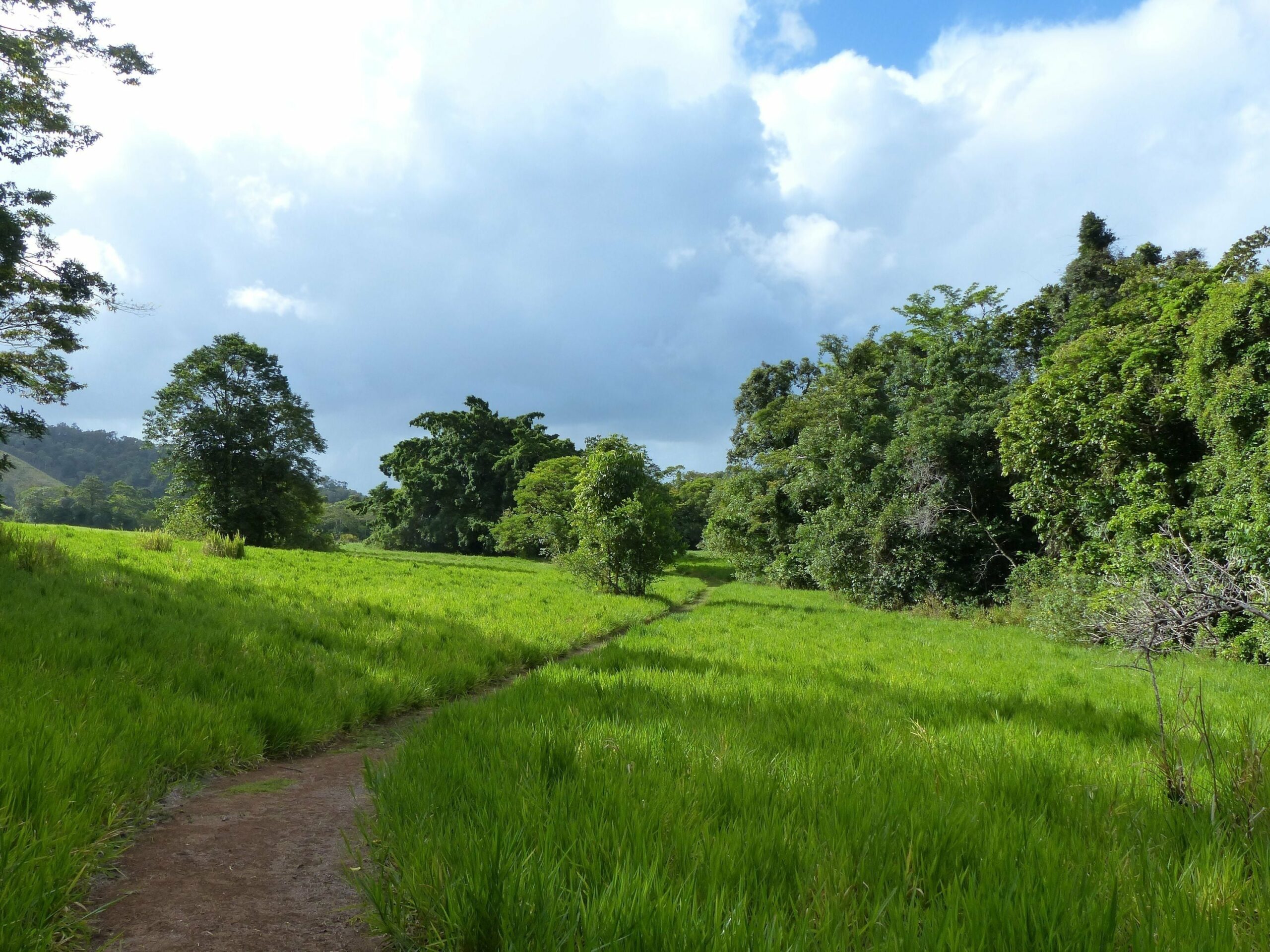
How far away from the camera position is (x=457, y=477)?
58.2 meters

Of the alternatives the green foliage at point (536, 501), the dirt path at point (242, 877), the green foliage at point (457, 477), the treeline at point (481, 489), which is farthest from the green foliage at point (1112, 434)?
the green foliage at point (457, 477)

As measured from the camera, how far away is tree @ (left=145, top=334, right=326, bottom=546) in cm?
3609

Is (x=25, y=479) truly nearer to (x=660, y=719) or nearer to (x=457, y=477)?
(x=457, y=477)

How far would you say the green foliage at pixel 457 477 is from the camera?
183 ft

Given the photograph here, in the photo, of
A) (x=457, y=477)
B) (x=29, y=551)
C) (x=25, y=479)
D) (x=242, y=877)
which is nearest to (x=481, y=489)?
(x=457, y=477)

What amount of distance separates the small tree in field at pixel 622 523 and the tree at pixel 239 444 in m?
26.0

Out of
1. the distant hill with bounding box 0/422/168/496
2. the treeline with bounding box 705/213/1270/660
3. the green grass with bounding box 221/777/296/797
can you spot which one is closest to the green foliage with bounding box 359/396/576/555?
the treeline with bounding box 705/213/1270/660

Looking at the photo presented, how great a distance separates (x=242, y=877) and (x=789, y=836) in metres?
2.42

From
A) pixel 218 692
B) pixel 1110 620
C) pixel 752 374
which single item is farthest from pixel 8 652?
pixel 752 374

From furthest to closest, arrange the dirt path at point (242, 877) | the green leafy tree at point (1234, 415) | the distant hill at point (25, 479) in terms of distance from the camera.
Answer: the distant hill at point (25, 479)
the green leafy tree at point (1234, 415)
the dirt path at point (242, 877)

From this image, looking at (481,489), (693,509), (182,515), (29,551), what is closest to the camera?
(29,551)

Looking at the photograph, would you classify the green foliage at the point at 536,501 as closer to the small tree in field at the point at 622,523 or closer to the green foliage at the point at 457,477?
the green foliage at the point at 457,477

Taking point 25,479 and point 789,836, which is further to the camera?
point 25,479

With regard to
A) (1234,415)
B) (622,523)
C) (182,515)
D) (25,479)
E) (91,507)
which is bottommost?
(182,515)
